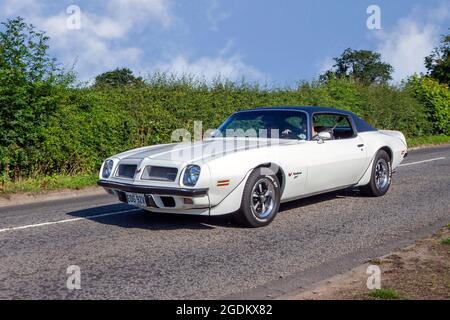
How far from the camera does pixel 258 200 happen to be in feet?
22.2

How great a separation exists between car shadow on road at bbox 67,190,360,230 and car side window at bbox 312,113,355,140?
3.57 ft

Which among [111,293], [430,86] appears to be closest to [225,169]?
[111,293]

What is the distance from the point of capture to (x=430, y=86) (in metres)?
27.3

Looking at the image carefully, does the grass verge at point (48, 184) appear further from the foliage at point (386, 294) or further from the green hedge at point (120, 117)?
the foliage at point (386, 294)

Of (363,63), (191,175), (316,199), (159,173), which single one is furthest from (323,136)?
(363,63)

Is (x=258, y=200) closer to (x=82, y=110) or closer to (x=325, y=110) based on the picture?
(x=325, y=110)

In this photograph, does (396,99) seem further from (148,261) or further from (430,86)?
(148,261)

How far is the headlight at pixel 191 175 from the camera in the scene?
20.2 ft

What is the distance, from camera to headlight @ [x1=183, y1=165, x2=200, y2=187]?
6.15m

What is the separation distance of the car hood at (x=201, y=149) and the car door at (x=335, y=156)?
445 millimetres

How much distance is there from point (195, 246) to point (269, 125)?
2451 mm

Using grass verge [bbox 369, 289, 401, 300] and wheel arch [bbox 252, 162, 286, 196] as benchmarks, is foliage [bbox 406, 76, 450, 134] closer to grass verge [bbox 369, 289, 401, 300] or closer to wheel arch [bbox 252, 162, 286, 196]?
wheel arch [bbox 252, 162, 286, 196]

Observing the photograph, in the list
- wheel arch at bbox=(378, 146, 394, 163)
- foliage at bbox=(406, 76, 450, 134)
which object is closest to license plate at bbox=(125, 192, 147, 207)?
wheel arch at bbox=(378, 146, 394, 163)

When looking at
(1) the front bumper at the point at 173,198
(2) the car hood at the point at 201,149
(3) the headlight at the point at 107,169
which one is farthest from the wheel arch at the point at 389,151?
(3) the headlight at the point at 107,169
